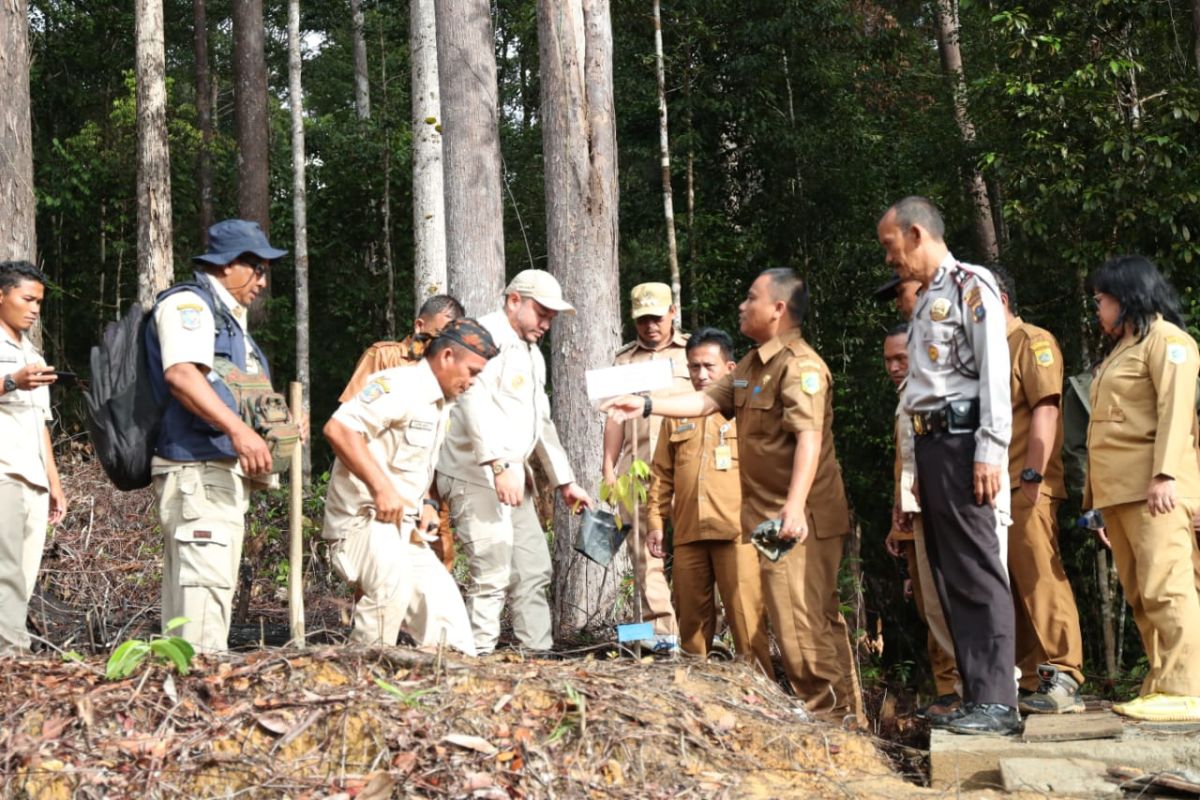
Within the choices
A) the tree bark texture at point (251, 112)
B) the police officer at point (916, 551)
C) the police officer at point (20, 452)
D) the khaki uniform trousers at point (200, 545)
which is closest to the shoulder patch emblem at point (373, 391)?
the khaki uniform trousers at point (200, 545)

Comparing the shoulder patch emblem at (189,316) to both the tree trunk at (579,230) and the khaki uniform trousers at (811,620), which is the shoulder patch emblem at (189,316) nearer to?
the khaki uniform trousers at (811,620)

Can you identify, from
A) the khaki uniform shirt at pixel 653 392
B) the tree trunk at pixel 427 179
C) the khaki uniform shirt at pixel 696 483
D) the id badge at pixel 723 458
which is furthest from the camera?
the tree trunk at pixel 427 179

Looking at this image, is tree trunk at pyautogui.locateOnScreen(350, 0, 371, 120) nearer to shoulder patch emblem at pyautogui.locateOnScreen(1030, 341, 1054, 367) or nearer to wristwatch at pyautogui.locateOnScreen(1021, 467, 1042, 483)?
shoulder patch emblem at pyautogui.locateOnScreen(1030, 341, 1054, 367)

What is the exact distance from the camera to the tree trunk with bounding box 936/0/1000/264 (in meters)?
18.9

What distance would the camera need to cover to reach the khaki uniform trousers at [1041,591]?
20.0 ft

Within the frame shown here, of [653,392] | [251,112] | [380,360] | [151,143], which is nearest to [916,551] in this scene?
[653,392]

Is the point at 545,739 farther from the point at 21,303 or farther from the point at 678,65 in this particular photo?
the point at 678,65

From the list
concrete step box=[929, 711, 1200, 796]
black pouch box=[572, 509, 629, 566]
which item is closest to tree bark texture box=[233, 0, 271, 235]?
black pouch box=[572, 509, 629, 566]

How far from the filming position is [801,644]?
599 cm

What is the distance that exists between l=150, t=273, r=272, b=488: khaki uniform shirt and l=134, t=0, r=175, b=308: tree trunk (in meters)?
11.1

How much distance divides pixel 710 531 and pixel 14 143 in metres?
7.02

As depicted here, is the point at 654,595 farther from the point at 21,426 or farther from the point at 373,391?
the point at 21,426

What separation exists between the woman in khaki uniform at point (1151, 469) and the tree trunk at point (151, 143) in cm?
1256

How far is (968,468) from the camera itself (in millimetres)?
5242
